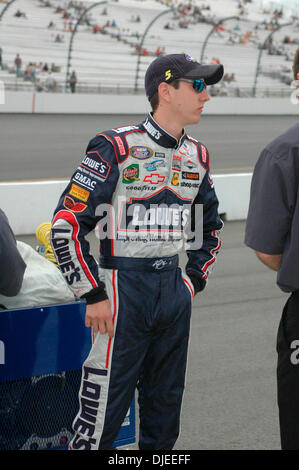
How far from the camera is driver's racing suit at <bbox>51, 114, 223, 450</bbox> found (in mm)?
2496

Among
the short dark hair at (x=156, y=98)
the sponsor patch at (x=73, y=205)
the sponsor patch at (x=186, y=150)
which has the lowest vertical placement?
the sponsor patch at (x=73, y=205)

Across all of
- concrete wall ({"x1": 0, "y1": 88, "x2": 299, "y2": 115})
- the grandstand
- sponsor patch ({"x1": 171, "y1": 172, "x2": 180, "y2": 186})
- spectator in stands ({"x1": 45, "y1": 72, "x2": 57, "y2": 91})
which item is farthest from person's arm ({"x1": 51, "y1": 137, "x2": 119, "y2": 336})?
the grandstand

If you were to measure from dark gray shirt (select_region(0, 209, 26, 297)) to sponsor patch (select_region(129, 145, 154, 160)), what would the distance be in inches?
24.1

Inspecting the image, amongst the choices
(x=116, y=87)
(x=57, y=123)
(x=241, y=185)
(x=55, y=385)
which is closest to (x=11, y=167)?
(x=241, y=185)

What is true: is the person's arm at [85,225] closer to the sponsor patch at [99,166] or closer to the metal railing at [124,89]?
the sponsor patch at [99,166]

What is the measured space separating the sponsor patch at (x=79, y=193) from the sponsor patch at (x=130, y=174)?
6.4 inches

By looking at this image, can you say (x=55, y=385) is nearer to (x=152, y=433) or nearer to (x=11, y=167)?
(x=152, y=433)

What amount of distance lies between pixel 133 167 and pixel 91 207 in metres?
0.23

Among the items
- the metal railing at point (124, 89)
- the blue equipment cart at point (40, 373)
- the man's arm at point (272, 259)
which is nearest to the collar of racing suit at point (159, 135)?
the man's arm at point (272, 259)

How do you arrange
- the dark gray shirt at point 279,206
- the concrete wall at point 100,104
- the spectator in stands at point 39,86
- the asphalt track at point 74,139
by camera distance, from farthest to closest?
the spectator in stands at point 39,86 < the concrete wall at point 100,104 < the asphalt track at point 74,139 < the dark gray shirt at point 279,206

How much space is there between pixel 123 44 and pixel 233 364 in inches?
1307

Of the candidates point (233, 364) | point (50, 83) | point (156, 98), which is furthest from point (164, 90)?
point (50, 83)

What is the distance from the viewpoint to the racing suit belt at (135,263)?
2533 millimetres

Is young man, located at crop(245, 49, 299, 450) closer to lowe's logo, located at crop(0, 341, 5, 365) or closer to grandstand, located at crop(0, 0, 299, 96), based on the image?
lowe's logo, located at crop(0, 341, 5, 365)
